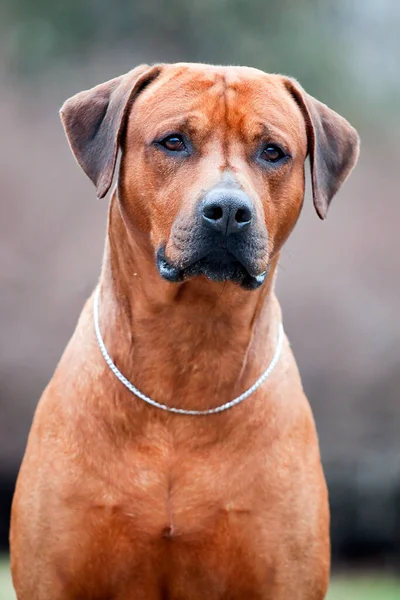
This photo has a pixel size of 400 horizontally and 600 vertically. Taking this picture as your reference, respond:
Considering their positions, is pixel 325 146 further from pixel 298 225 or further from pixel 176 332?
pixel 298 225

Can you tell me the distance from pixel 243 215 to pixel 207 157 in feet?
0.93

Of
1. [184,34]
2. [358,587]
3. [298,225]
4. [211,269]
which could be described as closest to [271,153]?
[211,269]

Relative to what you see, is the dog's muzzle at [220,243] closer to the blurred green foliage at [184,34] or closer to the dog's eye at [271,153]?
the dog's eye at [271,153]

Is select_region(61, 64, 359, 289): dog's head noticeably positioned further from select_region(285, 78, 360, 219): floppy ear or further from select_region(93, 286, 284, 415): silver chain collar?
select_region(93, 286, 284, 415): silver chain collar

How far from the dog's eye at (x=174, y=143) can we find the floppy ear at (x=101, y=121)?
0.64 ft

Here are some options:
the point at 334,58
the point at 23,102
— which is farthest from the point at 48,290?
the point at 334,58

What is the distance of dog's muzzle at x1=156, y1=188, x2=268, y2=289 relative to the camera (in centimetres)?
380

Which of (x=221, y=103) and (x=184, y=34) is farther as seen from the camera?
(x=184, y=34)

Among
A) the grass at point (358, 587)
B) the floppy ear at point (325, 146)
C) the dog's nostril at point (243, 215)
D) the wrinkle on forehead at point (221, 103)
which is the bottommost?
the grass at point (358, 587)

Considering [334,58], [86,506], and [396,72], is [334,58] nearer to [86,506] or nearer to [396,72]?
[396,72]

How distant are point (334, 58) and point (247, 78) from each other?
4485 millimetres

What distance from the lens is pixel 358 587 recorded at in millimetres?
7184

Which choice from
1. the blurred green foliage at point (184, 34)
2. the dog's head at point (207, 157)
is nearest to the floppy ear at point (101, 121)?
the dog's head at point (207, 157)

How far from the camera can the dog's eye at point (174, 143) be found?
159 inches
